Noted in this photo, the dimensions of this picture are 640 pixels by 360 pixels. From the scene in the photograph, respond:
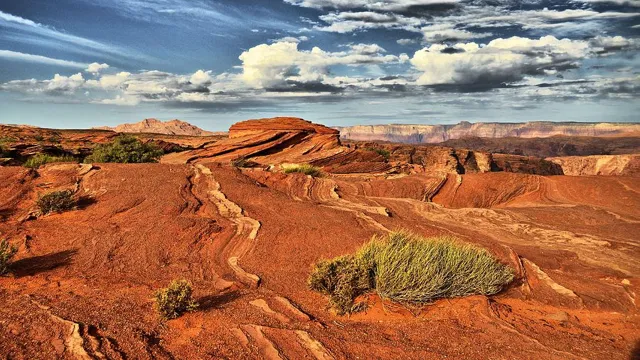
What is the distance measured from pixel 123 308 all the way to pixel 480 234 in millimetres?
10218

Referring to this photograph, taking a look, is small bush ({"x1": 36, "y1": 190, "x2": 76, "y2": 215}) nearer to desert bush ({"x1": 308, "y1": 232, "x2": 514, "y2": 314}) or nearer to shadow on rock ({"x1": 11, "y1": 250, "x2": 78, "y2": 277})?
shadow on rock ({"x1": 11, "y1": 250, "x2": 78, "y2": 277})

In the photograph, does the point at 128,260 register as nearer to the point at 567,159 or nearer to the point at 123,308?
the point at 123,308

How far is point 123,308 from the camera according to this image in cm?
662

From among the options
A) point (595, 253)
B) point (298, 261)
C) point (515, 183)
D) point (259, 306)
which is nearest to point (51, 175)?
point (298, 261)

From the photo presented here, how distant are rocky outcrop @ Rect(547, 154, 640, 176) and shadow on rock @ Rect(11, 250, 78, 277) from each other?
69693 mm

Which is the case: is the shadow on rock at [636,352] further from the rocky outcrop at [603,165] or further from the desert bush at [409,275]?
the rocky outcrop at [603,165]

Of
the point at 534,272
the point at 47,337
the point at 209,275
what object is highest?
the point at 47,337

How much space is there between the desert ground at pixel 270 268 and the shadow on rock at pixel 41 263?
0.06 meters

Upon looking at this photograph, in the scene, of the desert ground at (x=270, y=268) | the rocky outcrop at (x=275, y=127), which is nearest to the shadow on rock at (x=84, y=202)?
the desert ground at (x=270, y=268)

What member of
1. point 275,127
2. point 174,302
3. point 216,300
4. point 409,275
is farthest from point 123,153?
point 409,275

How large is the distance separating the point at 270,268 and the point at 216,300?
2013mm

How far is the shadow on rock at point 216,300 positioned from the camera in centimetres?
688

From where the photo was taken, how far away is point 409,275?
699 cm

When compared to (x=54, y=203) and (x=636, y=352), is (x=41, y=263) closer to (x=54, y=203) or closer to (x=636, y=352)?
(x=54, y=203)
